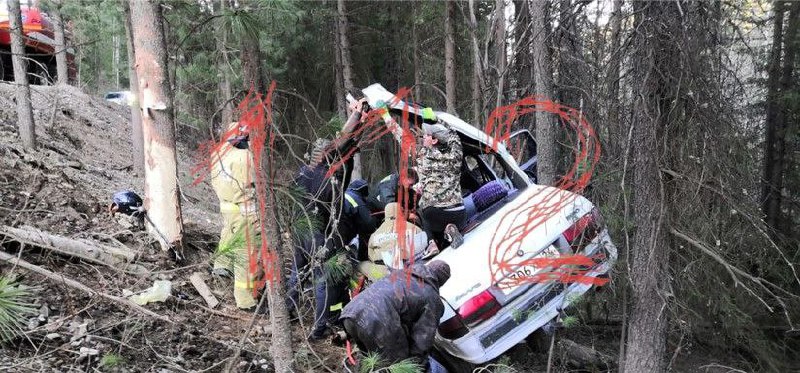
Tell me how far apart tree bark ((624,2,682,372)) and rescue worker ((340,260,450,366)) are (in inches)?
65.9

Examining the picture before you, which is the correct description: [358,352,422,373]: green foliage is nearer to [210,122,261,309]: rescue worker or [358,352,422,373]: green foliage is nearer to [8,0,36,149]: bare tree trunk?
[210,122,261,309]: rescue worker

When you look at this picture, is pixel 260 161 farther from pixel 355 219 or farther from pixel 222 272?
pixel 222 272

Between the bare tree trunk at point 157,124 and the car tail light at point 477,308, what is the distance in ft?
8.37

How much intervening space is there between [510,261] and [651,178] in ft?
4.07

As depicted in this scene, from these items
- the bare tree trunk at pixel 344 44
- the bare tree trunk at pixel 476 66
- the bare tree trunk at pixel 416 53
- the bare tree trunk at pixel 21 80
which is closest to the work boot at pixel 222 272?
the bare tree trunk at pixel 21 80

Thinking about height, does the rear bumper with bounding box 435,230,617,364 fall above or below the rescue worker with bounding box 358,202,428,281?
below

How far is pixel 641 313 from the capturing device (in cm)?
443

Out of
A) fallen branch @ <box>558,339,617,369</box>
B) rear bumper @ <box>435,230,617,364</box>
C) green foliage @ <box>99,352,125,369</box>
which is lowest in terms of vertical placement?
fallen branch @ <box>558,339,617,369</box>

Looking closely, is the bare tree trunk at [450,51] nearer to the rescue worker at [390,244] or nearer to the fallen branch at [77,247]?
the rescue worker at [390,244]

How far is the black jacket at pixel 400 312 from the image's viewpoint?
3494 mm

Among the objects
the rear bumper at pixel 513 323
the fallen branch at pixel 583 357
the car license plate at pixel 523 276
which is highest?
the car license plate at pixel 523 276

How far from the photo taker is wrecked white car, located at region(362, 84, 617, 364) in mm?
3943

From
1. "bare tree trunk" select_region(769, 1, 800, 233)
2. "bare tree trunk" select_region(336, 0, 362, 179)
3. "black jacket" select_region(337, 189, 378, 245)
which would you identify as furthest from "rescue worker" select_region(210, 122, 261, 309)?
"bare tree trunk" select_region(769, 1, 800, 233)

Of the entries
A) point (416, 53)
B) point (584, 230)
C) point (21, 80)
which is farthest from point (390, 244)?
point (416, 53)
